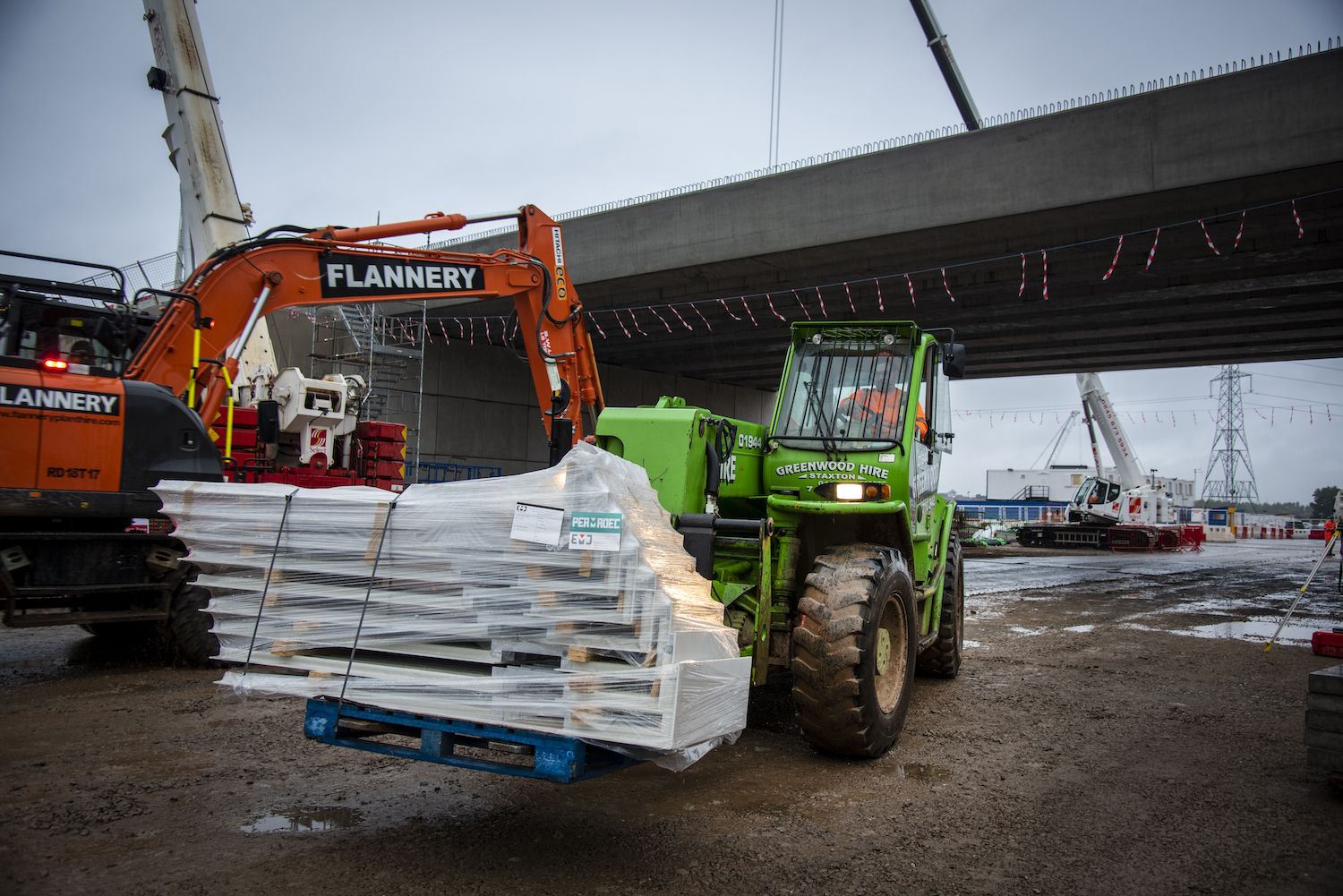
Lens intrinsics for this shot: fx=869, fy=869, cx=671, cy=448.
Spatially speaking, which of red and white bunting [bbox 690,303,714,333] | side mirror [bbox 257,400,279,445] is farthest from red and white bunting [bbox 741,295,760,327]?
side mirror [bbox 257,400,279,445]

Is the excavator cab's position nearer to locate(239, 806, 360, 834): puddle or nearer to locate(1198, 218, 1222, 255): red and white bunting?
locate(239, 806, 360, 834): puddle

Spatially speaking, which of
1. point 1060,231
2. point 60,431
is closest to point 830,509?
point 60,431

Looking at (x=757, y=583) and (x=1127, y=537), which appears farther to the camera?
(x=1127, y=537)

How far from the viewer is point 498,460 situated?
89.8 ft

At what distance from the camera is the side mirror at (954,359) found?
6.60 m

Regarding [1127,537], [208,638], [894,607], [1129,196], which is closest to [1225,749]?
[894,607]

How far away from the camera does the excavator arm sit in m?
7.75

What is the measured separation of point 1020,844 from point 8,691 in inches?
289

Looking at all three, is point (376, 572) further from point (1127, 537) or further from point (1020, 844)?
point (1127, 537)

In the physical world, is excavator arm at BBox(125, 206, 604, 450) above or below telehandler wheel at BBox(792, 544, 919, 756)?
above

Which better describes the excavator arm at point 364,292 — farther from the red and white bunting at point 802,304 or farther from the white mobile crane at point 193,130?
the white mobile crane at point 193,130

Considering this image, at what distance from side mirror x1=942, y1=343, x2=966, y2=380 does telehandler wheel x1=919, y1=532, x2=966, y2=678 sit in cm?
186

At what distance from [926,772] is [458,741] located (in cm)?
289

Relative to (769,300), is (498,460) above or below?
below
